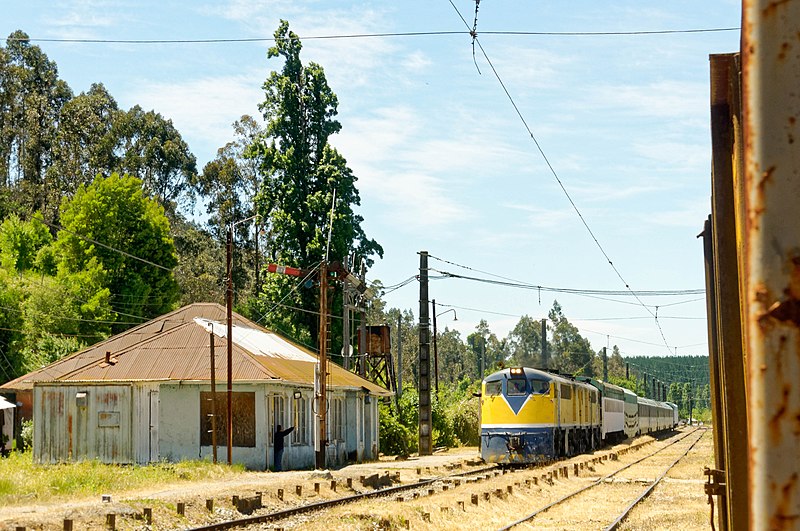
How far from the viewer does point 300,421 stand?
1330 inches

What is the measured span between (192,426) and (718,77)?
95.7ft

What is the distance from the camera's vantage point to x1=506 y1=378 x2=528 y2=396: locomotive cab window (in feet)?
110

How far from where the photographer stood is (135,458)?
1235 inches

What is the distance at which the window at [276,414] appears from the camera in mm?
31562

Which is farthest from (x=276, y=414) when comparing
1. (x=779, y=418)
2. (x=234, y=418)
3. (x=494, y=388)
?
(x=779, y=418)

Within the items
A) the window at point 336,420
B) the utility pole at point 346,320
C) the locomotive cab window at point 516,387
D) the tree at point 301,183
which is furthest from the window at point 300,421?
the tree at point 301,183

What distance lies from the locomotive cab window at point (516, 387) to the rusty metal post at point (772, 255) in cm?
3198

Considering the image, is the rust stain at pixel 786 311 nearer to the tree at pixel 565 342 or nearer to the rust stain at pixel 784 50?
the rust stain at pixel 784 50

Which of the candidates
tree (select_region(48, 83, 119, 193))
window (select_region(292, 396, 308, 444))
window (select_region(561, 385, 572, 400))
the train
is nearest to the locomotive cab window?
the train

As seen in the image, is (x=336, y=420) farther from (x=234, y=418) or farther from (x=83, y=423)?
(x=83, y=423)

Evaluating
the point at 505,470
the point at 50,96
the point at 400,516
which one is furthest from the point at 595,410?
the point at 50,96

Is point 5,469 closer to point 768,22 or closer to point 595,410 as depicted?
point 595,410

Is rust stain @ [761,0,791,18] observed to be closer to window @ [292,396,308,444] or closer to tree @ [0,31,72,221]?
window @ [292,396,308,444]

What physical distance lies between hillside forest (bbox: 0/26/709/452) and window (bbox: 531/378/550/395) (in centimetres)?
1105
